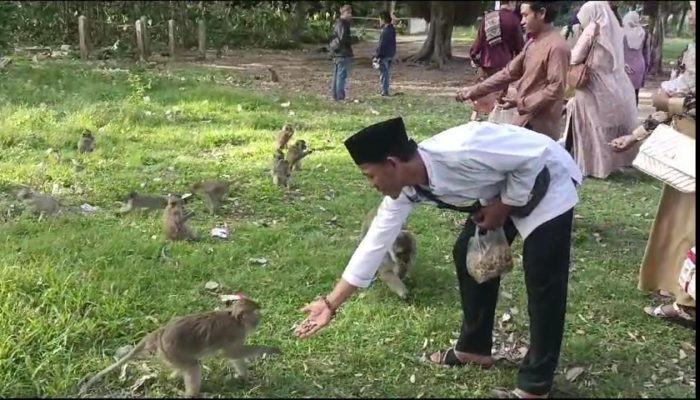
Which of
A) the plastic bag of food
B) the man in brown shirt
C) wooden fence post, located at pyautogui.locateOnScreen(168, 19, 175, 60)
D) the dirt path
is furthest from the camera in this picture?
wooden fence post, located at pyautogui.locateOnScreen(168, 19, 175, 60)

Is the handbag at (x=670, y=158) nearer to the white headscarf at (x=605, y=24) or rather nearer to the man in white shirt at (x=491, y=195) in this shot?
the man in white shirt at (x=491, y=195)

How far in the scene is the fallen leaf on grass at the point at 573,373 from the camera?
13.2ft

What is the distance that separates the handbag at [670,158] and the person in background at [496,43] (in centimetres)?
354

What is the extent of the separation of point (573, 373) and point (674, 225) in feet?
3.95

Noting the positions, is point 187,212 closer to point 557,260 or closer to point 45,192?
point 45,192

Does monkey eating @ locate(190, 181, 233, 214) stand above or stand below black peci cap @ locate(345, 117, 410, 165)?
below

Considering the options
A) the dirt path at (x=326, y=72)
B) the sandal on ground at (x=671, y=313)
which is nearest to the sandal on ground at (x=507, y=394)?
the sandal on ground at (x=671, y=313)

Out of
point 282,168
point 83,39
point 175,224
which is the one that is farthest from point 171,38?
point 175,224

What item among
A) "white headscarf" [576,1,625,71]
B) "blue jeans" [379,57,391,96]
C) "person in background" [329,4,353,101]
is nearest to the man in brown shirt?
"white headscarf" [576,1,625,71]

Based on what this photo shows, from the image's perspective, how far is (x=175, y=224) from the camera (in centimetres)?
587

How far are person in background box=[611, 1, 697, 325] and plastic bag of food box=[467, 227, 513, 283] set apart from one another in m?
1.49

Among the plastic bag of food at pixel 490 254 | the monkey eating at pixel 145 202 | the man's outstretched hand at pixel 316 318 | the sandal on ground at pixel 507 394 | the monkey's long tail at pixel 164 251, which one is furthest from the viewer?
the monkey eating at pixel 145 202

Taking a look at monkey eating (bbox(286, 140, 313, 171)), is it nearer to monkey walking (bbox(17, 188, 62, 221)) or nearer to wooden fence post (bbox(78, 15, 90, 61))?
monkey walking (bbox(17, 188, 62, 221))

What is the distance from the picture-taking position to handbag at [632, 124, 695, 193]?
13.2 ft
